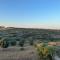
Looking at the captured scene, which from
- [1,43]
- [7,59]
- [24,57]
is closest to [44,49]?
[24,57]

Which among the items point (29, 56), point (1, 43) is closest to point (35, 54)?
point (29, 56)

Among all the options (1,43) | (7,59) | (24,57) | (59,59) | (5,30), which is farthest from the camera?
(5,30)

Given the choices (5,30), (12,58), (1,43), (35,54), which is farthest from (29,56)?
(5,30)

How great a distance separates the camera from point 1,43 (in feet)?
109

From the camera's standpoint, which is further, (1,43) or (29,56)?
(1,43)

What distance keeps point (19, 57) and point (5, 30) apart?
54724mm

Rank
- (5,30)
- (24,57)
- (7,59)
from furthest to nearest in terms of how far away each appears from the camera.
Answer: (5,30)
(24,57)
(7,59)

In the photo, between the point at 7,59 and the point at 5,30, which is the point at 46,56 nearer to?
the point at 7,59

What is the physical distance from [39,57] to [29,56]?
1.71 m

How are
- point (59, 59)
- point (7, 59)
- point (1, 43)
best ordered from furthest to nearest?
point (1, 43) < point (59, 59) < point (7, 59)

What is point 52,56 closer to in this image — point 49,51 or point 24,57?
point 49,51

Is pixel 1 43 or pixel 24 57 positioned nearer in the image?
pixel 24 57

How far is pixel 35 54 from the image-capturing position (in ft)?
83.6

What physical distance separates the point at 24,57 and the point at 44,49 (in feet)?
7.57
